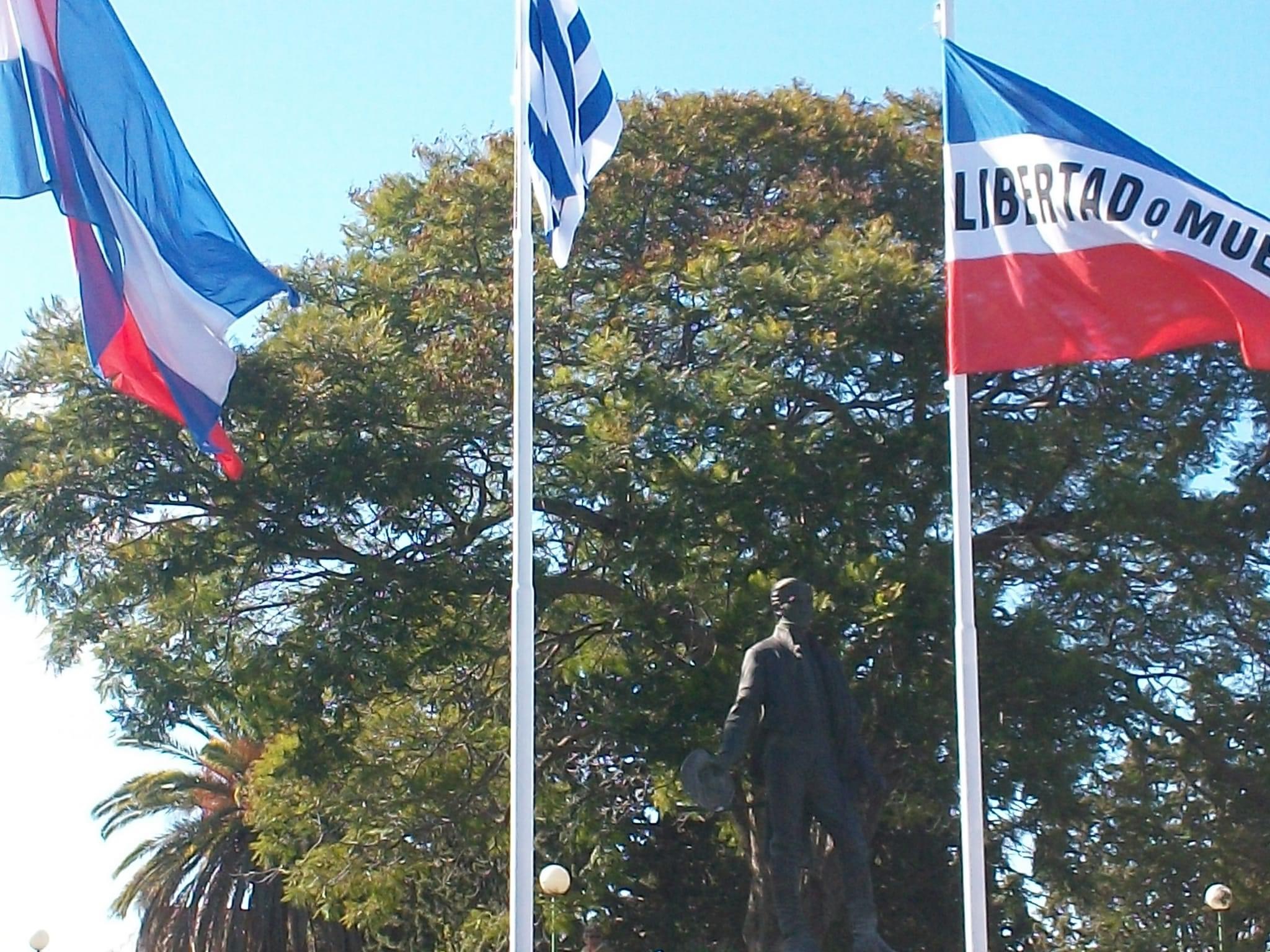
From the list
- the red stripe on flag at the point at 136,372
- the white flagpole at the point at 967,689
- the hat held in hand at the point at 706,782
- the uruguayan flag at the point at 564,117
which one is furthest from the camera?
the uruguayan flag at the point at 564,117

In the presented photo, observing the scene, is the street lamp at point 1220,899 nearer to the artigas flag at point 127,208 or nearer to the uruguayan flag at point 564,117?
the uruguayan flag at point 564,117

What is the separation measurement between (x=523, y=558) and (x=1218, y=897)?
380 inches

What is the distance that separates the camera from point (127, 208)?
38.8 ft

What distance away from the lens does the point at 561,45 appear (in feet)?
42.5

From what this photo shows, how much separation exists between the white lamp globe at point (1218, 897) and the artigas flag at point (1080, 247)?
26.0ft

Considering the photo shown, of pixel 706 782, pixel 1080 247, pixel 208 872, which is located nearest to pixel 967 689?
pixel 706 782

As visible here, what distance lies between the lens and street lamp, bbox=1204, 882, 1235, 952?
18484 millimetres

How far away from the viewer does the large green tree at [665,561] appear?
1847 centimetres

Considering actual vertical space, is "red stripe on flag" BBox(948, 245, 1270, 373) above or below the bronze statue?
above

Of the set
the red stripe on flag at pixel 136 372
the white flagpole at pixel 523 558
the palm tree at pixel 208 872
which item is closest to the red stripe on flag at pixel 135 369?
the red stripe on flag at pixel 136 372

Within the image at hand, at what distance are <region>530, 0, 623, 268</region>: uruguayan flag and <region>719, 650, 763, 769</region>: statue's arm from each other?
9.65 ft

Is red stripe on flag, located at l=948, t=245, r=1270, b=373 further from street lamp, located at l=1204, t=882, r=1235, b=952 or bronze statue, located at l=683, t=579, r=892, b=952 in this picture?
street lamp, located at l=1204, t=882, r=1235, b=952

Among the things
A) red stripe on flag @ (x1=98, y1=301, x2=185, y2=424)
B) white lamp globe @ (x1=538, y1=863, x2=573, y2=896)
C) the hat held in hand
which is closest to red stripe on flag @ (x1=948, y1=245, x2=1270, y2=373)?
the hat held in hand

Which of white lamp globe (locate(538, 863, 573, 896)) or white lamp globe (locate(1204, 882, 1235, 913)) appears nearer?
white lamp globe (locate(538, 863, 573, 896))
